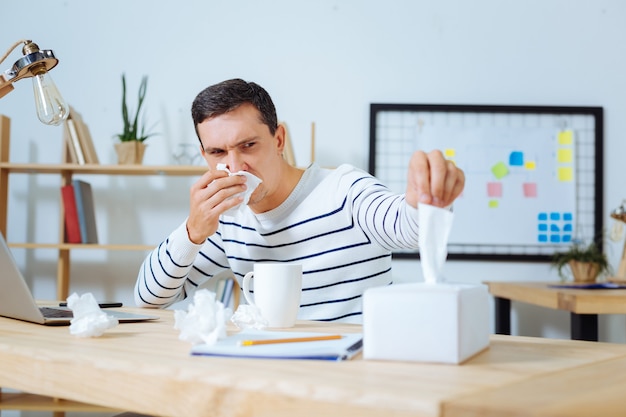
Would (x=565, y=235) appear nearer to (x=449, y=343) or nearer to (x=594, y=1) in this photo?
(x=594, y=1)

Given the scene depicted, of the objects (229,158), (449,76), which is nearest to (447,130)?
(449,76)

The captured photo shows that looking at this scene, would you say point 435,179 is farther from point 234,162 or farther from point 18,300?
point 234,162

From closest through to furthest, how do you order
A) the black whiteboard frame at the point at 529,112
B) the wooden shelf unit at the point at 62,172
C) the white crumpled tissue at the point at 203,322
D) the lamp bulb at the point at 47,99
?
the white crumpled tissue at the point at 203,322 < the lamp bulb at the point at 47,99 < the wooden shelf unit at the point at 62,172 < the black whiteboard frame at the point at 529,112

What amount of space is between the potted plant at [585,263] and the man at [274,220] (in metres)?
1.42

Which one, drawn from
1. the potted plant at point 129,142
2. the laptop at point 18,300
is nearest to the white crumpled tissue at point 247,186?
the laptop at point 18,300

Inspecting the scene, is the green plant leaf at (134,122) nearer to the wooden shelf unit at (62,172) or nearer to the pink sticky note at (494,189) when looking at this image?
the wooden shelf unit at (62,172)

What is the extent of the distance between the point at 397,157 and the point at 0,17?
1.83m

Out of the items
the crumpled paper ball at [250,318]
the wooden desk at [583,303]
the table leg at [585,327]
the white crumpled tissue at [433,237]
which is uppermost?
the white crumpled tissue at [433,237]

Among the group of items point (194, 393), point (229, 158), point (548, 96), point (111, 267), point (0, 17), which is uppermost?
point (0, 17)

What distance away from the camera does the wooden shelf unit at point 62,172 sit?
106 inches

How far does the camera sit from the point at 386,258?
162cm

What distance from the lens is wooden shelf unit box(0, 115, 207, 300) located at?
8.86 ft

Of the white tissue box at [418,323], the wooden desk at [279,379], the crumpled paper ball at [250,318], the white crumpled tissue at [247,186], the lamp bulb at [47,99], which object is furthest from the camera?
the white crumpled tissue at [247,186]

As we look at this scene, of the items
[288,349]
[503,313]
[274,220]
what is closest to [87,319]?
[288,349]
